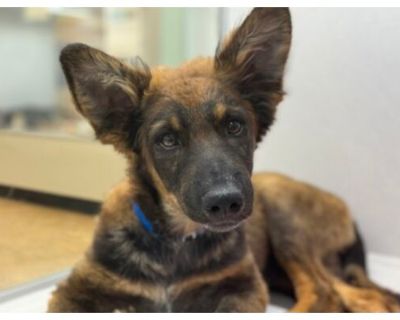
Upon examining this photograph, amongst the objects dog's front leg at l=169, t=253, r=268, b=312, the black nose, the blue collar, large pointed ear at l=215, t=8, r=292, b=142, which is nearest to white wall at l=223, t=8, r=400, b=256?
large pointed ear at l=215, t=8, r=292, b=142

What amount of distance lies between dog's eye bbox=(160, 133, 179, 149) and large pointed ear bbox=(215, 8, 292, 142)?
0.31 m

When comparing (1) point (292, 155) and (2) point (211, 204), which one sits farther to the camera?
(1) point (292, 155)

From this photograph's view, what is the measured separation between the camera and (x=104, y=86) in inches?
79.1

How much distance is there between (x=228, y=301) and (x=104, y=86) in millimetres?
930

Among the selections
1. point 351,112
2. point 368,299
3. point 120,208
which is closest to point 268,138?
point 351,112

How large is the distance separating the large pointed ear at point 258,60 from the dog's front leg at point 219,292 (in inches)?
21.7

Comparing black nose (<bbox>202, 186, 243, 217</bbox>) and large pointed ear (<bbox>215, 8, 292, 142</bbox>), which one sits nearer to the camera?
black nose (<bbox>202, 186, 243, 217</bbox>)

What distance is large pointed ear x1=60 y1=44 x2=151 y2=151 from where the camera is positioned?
1.94m

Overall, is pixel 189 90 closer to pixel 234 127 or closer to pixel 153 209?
pixel 234 127

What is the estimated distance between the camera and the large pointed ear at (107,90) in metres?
1.94

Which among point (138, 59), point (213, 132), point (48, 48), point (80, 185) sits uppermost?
point (138, 59)

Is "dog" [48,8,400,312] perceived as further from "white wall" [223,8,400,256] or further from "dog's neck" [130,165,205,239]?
"white wall" [223,8,400,256]

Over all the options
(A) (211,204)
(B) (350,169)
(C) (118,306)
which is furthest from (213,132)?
(B) (350,169)

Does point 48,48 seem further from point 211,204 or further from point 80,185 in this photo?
point 211,204
